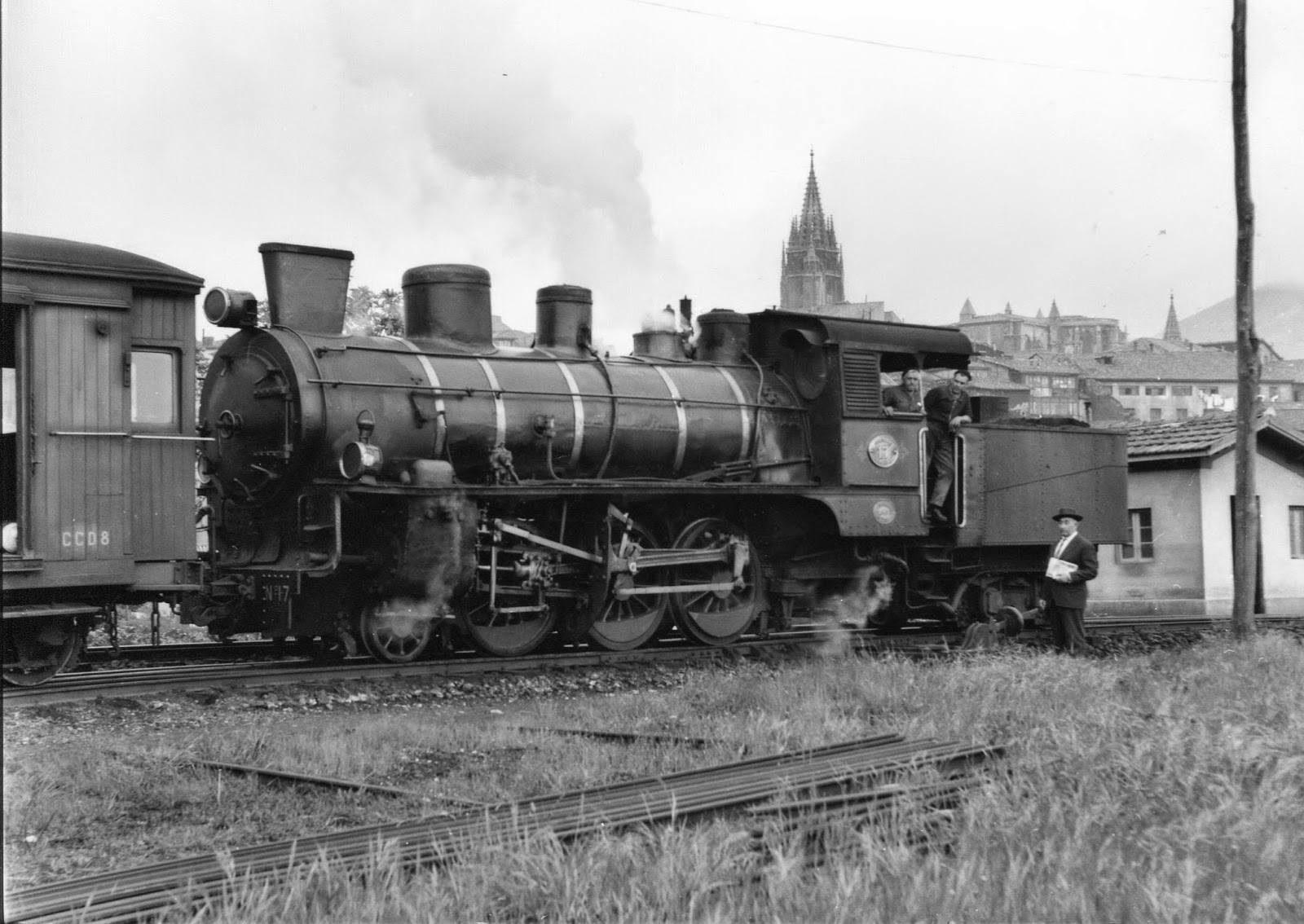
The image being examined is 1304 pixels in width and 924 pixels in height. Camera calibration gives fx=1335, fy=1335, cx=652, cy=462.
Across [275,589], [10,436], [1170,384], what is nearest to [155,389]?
[10,436]

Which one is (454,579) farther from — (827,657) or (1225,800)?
(1225,800)

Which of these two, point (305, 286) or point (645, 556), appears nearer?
point (305, 286)

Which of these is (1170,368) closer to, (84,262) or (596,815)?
(84,262)

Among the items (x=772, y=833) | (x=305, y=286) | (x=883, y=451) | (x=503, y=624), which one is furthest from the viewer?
(x=883, y=451)

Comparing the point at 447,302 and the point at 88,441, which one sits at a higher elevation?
the point at 447,302

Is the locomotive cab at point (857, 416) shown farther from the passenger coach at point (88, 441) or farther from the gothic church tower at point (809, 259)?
the gothic church tower at point (809, 259)

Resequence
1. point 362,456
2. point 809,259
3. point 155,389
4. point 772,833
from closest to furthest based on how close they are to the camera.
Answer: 1. point 772,833
2. point 155,389
3. point 362,456
4. point 809,259

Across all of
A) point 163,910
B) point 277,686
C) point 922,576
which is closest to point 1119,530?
point 922,576

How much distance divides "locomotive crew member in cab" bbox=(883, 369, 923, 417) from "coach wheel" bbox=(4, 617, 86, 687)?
7.91 meters

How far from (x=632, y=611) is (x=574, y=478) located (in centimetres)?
136

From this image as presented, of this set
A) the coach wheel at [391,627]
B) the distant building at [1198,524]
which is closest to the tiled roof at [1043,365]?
the distant building at [1198,524]

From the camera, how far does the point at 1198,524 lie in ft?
72.0

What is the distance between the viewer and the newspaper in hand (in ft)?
39.9

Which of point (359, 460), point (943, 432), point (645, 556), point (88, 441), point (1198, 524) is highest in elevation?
point (943, 432)
